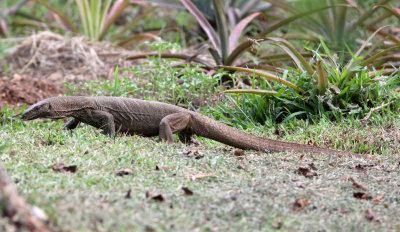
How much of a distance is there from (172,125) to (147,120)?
0.33 metres

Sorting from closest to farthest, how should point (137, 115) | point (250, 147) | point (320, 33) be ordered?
point (250, 147) < point (137, 115) < point (320, 33)

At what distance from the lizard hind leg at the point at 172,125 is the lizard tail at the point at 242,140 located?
9 cm

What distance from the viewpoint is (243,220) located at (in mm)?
2615

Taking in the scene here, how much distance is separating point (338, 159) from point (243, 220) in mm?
1836

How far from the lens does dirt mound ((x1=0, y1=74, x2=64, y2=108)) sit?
6.50 m

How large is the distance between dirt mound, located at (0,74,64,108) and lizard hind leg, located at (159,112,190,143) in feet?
8.43

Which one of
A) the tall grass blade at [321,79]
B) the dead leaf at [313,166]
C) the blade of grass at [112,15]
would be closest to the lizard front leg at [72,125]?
the dead leaf at [313,166]

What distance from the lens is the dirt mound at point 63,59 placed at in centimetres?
799

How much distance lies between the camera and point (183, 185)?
3.10m

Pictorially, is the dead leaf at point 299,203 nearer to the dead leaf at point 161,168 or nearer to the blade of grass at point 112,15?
the dead leaf at point 161,168

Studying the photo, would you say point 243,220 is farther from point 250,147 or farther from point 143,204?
point 250,147

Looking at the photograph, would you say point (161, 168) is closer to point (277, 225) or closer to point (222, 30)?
point (277, 225)

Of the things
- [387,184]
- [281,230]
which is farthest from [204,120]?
[281,230]

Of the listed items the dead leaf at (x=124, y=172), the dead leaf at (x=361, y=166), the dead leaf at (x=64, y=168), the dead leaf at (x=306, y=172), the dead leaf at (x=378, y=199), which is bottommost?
the dead leaf at (x=361, y=166)
